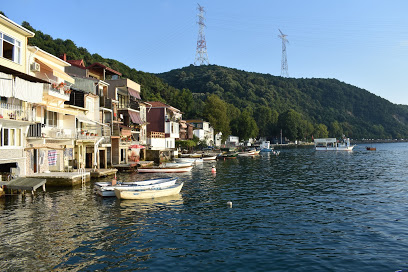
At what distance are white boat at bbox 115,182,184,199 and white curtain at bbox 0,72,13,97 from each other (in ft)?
40.5

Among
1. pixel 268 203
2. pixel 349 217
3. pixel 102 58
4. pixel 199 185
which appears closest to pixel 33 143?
pixel 199 185

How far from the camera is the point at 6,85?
25469 millimetres

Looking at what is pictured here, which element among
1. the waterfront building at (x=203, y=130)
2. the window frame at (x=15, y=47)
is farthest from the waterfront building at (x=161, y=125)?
the window frame at (x=15, y=47)

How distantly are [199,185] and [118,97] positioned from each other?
2898 cm

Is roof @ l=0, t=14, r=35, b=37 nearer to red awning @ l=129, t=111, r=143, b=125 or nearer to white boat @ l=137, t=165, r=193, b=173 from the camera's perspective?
white boat @ l=137, t=165, r=193, b=173

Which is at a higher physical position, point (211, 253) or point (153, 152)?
point (153, 152)

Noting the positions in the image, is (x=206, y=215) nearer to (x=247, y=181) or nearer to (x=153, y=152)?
(x=247, y=181)

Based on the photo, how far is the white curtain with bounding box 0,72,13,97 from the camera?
25.1 m

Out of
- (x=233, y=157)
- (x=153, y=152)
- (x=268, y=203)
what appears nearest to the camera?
(x=268, y=203)

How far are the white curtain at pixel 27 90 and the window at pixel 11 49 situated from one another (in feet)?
10.5

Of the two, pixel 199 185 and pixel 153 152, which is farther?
pixel 153 152

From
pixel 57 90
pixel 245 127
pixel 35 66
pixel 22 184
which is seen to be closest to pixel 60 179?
pixel 22 184

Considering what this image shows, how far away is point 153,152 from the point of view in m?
62.7

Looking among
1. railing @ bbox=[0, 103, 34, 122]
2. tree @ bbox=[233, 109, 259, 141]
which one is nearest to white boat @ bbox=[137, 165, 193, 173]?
railing @ bbox=[0, 103, 34, 122]
